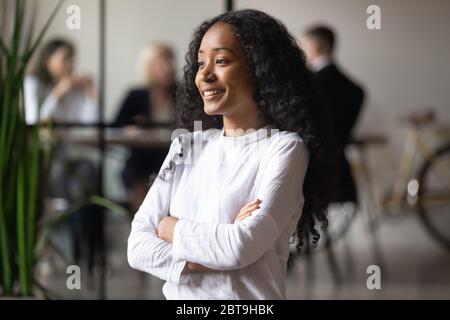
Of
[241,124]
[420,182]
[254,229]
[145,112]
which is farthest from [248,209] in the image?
[420,182]

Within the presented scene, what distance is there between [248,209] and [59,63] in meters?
3.64

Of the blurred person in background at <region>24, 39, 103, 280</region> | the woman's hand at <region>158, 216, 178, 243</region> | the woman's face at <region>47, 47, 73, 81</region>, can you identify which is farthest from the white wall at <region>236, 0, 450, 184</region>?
the woman's hand at <region>158, 216, 178, 243</region>

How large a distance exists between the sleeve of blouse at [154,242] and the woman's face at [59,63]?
340 cm

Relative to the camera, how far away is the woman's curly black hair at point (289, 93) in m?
1.18

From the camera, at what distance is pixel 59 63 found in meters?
4.57

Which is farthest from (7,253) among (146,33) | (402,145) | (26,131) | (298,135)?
(402,145)

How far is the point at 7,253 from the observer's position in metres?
1.93

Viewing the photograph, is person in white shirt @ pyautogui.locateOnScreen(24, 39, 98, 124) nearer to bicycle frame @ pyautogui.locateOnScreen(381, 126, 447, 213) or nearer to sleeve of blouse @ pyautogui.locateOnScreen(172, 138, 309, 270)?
bicycle frame @ pyautogui.locateOnScreen(381, 126, 447, 213)

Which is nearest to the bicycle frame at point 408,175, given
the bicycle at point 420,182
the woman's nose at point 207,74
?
the bicycle at point 420,182

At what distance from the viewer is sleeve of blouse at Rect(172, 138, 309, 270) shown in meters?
1.09

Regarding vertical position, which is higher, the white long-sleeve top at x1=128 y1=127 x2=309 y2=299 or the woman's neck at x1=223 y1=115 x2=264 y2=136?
the woman's neck at x1=223 y1=115 x2=264 y2=136

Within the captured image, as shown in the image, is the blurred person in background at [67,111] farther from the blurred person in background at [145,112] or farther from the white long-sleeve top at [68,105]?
the blurred person in background at [145,112]

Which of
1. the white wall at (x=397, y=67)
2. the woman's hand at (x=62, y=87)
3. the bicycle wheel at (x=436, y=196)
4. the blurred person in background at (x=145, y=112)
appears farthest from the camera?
the white wall at (x=397, y=67)
